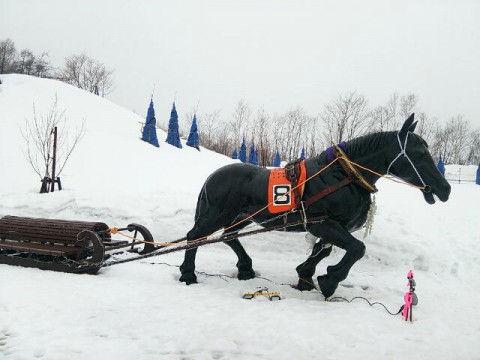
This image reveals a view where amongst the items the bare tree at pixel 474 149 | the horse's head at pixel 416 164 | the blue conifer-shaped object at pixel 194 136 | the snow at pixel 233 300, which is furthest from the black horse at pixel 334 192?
the bare tree at pixel 474 149

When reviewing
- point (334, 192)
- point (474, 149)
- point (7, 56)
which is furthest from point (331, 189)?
point (474, 149)

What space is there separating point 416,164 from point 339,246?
135 centimetres

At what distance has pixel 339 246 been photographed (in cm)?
406

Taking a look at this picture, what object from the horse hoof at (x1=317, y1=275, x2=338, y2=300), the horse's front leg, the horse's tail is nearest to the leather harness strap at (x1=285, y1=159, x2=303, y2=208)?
the horse's front leg

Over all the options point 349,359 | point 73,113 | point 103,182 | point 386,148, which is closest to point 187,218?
point 386,148

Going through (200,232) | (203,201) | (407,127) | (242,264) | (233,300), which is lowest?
(233,300)

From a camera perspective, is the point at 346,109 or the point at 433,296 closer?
the point at 433,296

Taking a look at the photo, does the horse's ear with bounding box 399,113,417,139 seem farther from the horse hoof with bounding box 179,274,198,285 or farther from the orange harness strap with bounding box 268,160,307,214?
the horse hoof with bounding box 179,274,198,285

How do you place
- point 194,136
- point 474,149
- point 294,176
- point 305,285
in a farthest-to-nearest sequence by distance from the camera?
point 474,149, point 194,136, point 305,285, point 294,176

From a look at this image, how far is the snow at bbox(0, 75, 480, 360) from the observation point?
2.99 m

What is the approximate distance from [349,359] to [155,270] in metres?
3.41

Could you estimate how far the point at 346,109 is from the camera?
123 feet

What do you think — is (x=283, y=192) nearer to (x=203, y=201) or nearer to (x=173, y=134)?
(x=203, y=201)

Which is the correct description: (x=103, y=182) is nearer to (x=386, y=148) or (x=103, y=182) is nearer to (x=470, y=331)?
(x=386, y=148)
